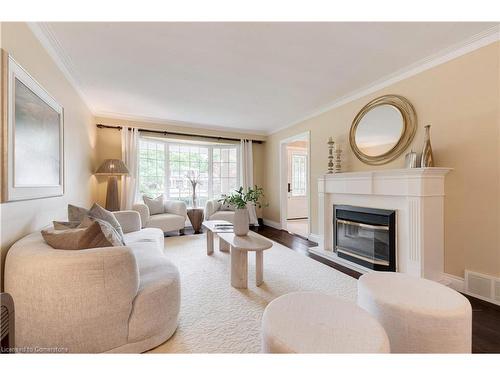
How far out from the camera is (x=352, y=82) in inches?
112

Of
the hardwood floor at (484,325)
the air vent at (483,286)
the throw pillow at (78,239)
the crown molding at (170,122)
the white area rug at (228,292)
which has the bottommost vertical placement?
the hardwood floor at (484,325)

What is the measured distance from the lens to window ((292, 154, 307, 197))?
6.75m

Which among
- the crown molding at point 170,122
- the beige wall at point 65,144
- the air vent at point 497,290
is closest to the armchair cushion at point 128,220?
the beige wall at point 65,144

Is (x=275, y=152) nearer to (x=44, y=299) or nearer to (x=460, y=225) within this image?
(x=460, y=225)

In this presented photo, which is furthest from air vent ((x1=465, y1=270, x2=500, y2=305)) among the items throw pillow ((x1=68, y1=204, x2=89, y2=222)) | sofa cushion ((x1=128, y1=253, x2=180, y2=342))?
throw pillow ((x1=68, y1=204, x2=89, y2=222))

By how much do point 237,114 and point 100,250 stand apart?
137 inches

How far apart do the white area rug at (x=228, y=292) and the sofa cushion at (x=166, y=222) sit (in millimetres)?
642

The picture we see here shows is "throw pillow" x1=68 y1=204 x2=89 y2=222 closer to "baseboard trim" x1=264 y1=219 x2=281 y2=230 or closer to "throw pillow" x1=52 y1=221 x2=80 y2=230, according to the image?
"throw pillow" x1=52 y1=221 x2=80 y2=230

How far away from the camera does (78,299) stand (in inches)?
45.9

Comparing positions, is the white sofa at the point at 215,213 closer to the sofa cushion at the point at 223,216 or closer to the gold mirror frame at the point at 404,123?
the sofa cushion at the point at 223,216

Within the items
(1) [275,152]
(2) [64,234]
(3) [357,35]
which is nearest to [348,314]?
(2) [64,234]

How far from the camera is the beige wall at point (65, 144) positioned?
1436 mm

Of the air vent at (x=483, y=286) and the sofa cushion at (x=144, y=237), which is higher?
the sofa cushion at (x=144, y=237)
